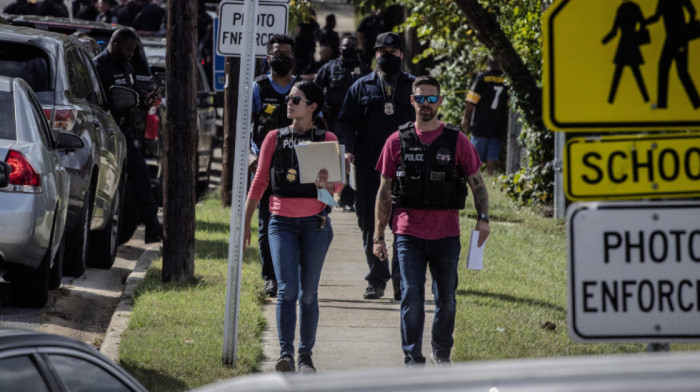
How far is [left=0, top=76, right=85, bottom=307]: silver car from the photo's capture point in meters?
8.08

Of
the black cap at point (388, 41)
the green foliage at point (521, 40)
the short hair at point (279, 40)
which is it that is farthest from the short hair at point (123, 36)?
the green foliage at point (521, 40)

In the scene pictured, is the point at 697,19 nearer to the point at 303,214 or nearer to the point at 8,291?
the point at 303,214

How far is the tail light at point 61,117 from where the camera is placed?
966cm

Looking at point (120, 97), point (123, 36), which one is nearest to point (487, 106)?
point (123, 36)

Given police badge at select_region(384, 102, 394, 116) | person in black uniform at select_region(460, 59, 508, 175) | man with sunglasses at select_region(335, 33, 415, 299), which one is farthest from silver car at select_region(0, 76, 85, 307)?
person in black uniform at select_region(460, 59, 508, 175)

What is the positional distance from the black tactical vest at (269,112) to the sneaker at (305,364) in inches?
107

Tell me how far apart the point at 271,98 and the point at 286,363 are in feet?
9.75

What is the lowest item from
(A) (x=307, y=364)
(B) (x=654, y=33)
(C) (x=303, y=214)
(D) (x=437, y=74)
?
(A) (x=307, y=364)

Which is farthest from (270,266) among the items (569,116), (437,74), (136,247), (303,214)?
(437,74)

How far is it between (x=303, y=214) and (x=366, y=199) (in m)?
2.45

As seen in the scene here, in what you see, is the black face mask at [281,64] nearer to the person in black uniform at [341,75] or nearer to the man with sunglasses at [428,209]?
the man with sunglasses at [428,209]

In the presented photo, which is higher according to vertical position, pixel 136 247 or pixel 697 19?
pixel 697 19

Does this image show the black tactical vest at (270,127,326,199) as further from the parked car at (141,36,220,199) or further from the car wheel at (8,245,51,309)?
the parked car at (141,36,220,199)

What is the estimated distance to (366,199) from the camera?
980cm
